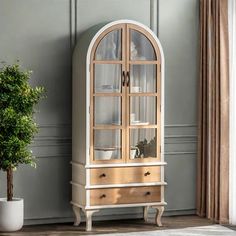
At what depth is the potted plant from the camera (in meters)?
5.55

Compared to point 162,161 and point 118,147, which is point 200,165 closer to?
point 162,161

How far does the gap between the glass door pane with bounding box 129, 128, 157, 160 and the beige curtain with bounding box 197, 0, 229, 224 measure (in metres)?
0.63

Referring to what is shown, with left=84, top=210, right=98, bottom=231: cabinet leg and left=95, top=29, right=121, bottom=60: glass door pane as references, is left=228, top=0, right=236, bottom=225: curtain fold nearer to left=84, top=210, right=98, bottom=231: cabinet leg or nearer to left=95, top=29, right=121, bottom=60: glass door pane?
left=95, top=29, right=121, bottom=60: glass door pane

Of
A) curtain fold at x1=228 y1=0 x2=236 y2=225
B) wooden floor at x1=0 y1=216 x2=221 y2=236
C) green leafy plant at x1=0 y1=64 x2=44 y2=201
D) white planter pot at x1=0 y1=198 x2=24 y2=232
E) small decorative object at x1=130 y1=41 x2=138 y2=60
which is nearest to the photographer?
green leafy plant at x1=0 y1=64 x2=44 y2=201

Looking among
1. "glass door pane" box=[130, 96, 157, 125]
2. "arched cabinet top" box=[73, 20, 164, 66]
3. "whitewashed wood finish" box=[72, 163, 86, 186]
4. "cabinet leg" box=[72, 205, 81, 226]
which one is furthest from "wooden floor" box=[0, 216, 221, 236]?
"arched cabinet top" box=[73, 20, 164, 66]

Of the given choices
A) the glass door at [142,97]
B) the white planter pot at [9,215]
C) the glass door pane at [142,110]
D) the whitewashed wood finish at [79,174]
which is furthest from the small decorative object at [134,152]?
the white planter pot at [9,215]

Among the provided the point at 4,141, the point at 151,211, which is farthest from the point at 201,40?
the point at 4,141

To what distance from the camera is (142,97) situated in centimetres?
599

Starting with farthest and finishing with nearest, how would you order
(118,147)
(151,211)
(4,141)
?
(151,211), (118,147), (4,141)

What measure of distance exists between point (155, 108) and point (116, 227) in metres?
1.09

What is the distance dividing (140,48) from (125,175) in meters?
1.09

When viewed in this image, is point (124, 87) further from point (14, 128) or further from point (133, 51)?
point (14, 128)

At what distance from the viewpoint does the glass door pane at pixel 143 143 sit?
5980 mm

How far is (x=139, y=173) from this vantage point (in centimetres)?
601
